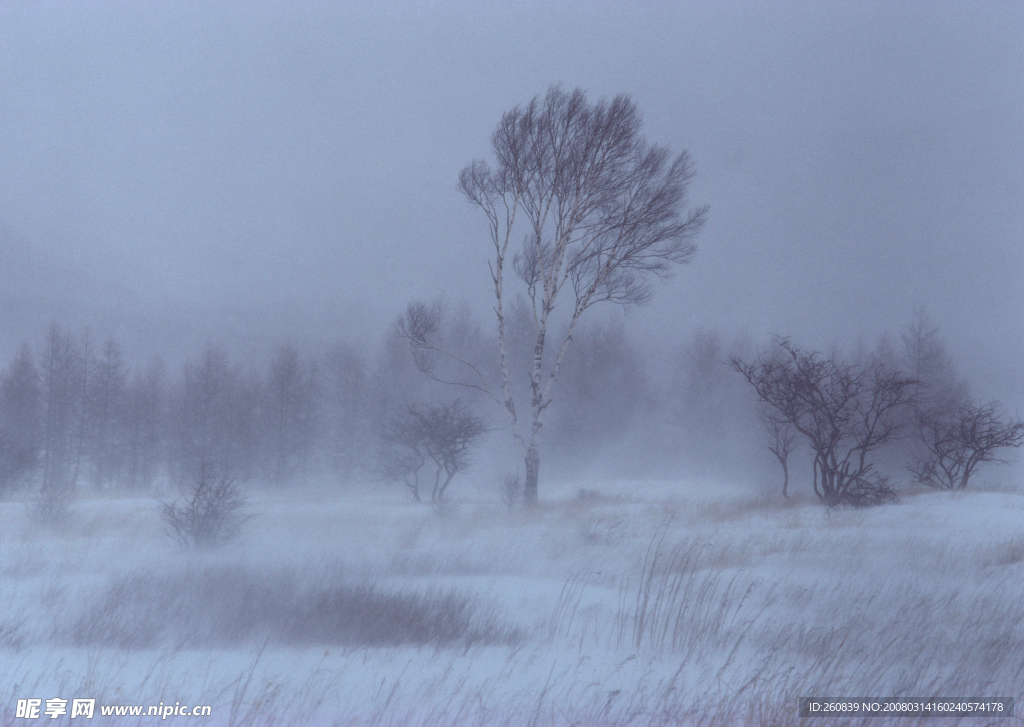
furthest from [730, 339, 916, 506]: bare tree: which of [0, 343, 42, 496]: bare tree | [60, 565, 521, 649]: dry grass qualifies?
[0, 343, 42, 496]: bare tree

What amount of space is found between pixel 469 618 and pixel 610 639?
3.97 feet

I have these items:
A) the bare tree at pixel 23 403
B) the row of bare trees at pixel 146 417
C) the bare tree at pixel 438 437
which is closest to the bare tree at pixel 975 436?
the bare tree at pixel 438 437

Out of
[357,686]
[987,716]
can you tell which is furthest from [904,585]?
[357,686]

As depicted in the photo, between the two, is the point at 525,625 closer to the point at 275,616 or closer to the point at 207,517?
the point at 275,616

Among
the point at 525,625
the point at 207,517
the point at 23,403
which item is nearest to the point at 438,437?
the point at 207,517

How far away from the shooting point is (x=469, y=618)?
532cm

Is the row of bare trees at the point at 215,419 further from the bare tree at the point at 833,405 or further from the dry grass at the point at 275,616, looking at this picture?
the dry grass at the point at 275,616

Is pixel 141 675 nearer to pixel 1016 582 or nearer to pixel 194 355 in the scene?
pixel 1016 582

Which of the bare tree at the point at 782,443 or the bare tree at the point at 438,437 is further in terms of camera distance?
the bare tree at the point at 438,437

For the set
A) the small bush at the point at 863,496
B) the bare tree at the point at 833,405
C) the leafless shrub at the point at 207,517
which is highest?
the bare tree at the point at 833,405

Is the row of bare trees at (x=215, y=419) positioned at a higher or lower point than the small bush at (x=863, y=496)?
higher

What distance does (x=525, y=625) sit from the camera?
5.22m

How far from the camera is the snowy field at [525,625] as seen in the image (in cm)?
414

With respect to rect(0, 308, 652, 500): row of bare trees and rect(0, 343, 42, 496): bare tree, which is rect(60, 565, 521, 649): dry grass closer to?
rect(0, 308, 652, 500): row of bare trees
